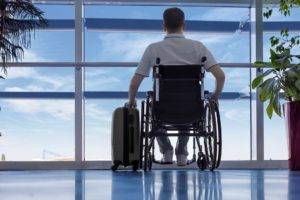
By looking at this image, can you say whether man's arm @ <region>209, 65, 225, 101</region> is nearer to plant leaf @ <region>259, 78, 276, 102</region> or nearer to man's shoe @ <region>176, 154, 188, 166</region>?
man's shoe @ <region>176, 154, 188, 166</region>

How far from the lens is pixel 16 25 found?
14.1 ft

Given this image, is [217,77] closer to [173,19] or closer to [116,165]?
[173,19]

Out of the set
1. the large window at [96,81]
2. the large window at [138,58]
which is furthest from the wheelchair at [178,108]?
the large window at [138,58]

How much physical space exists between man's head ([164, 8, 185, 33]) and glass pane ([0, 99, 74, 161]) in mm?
1439

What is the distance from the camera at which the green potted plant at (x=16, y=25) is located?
4266mm

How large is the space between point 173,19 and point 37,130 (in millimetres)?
1918

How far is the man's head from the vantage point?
3.63 metres

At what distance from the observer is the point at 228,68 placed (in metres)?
4.83

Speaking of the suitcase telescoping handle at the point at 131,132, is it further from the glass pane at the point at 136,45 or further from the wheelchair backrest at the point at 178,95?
the glass pane at the point at 136,45

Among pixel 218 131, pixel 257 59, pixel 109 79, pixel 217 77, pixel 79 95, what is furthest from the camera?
pixel 109 79

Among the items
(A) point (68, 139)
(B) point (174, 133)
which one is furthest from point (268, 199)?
(A) point (68, 139)

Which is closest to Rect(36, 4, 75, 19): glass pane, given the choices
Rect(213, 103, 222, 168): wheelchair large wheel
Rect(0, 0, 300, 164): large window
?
Rect(0, 0, 300, 164): large window

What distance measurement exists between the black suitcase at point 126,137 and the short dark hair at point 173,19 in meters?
0.61

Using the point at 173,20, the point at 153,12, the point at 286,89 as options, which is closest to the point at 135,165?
the point at 173,20
